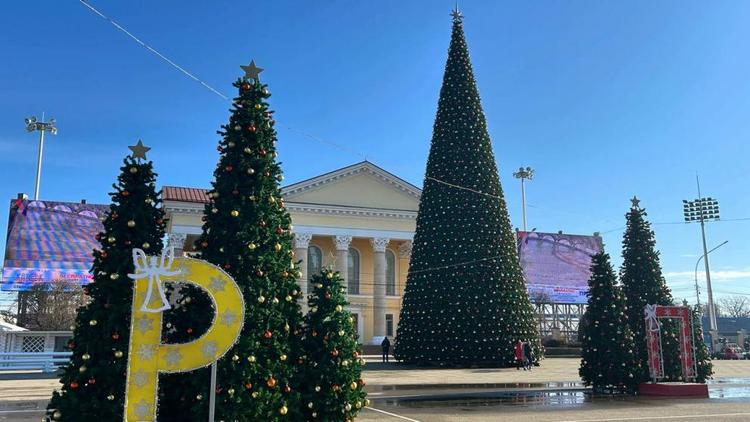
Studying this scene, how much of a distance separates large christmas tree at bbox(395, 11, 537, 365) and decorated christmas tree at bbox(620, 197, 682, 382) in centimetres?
555

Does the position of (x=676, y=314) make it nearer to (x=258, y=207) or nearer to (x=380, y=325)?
(x=258, y=207)

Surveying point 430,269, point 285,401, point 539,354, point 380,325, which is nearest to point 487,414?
point 285,401

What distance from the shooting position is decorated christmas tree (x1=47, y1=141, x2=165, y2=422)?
335 inches

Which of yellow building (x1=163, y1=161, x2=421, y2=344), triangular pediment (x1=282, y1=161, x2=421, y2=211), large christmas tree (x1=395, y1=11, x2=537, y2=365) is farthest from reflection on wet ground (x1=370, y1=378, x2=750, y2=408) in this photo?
triangular pediment (x1=282, y1=161, x2=421, y2=211)

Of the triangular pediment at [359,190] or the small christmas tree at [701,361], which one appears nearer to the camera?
the small christmas tree at [701,361]

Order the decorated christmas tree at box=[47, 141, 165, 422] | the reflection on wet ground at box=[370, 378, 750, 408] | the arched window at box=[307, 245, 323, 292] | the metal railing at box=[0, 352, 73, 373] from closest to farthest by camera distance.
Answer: the decorated christmas tree at box=[47, 141, 165, 422], the reflection on wet ground at box=[370, 378, 750, 408], the metal railing at box=[0, 352, 73, 373], the arched window at box=[307, 245, 323, 292]

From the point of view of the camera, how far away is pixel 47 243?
4450 centimetres

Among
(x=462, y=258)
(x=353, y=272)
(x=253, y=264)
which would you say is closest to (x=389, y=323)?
(x=353, y=272)

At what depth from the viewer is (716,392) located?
746 inches

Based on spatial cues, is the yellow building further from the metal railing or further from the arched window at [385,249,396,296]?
the metal railing

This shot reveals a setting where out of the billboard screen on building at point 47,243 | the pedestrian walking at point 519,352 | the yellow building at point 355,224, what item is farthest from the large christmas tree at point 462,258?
the billboard screen on building at point 47,243

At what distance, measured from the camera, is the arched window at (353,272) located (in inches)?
2015

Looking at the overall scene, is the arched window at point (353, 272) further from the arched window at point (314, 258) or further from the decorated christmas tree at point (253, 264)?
the decorated christmas tree at point (253, 264)

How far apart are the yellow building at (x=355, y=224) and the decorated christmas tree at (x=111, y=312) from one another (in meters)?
35.5
